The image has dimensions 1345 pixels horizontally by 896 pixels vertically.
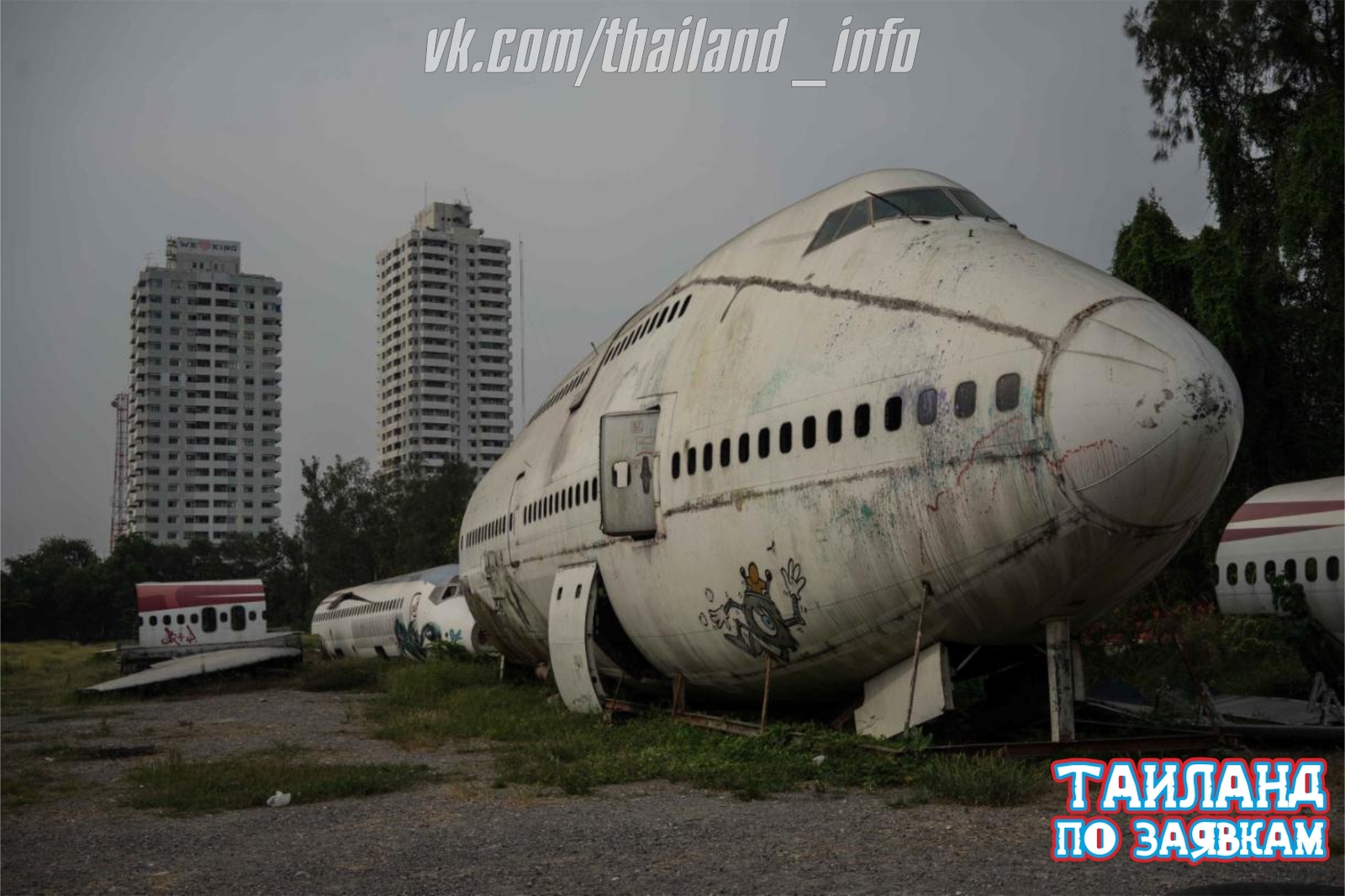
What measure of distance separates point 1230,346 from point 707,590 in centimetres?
2406

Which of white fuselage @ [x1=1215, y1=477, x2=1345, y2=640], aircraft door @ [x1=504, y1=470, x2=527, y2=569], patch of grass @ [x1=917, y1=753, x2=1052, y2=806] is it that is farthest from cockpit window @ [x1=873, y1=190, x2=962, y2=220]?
white fuselage @ [x1=1215, y1=477, x2=1345, y2=640]

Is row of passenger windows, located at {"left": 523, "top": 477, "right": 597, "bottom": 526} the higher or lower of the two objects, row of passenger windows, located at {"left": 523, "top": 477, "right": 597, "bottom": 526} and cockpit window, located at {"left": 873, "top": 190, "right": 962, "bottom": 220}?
the lower

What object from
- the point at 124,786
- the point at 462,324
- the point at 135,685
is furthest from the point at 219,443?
the point at 124,786

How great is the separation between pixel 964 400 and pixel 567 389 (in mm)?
12516

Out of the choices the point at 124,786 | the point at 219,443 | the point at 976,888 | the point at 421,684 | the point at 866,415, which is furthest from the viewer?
the point at 219,443

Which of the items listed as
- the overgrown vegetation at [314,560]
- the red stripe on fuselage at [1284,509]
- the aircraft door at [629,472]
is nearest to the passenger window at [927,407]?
the aircraft door at [629,472]

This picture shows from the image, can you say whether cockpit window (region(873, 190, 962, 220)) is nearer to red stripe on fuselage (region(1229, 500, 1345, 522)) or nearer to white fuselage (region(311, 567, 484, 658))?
red stripe on fuselage (region(1229, 500, 1345, 522))

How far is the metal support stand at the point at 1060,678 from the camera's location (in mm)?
11539

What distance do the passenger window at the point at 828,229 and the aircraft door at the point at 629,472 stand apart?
3.04 metres

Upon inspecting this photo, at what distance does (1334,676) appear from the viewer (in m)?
21.8

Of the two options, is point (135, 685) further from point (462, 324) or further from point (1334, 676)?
point (462, 324)

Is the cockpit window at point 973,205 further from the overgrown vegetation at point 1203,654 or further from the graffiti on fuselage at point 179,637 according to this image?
the graffiti on fuselage at point 179,637

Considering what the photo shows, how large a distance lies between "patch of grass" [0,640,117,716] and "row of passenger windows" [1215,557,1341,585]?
82.3 feet

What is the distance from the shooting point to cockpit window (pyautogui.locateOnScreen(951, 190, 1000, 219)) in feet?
45.1
